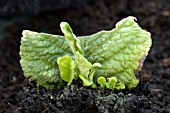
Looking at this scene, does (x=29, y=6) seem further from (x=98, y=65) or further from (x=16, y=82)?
(x=98, y=65)

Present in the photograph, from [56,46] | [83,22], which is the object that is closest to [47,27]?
[83,22]

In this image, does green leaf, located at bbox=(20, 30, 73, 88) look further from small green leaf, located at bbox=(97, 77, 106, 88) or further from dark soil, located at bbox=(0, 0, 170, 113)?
small green leaf, located at bbox=(97, 77, 106, 88)

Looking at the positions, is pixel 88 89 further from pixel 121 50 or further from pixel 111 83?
pixel 121 50

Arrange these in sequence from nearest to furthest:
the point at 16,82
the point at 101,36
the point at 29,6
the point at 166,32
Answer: the point at 101,36, the point at 16,82, the point at 29,6, the point at 166,32

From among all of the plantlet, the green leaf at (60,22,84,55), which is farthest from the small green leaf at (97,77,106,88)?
the green leaf at (60,22,84,55)

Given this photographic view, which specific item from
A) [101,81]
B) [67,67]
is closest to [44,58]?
[67,67]

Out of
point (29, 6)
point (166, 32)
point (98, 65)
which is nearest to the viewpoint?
point (98, 65)
